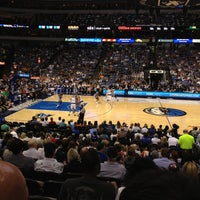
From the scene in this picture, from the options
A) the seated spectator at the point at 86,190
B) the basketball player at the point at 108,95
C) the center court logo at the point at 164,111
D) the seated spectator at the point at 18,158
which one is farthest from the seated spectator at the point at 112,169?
the basketball player at the point at 108,95

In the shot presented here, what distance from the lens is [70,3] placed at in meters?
42.5

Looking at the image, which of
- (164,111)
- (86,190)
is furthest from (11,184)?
(164,111)

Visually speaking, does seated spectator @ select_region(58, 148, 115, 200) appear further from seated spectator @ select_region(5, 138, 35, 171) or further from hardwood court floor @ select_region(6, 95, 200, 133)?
hardwood court floor @ select_region(6, 95, 200, 133)

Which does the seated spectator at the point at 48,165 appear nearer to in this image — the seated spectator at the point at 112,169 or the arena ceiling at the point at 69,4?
the seated spectator at the point at 112,169

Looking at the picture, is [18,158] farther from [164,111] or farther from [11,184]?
[164,111]

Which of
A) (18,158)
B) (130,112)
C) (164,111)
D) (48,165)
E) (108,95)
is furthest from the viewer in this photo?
(108,95)

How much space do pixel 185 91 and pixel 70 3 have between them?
68.7 feet

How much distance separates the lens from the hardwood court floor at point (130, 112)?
21.6 metres

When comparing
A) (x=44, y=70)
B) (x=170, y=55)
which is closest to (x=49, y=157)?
(x=44, y=70)

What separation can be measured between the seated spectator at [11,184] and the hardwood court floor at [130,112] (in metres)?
19.2

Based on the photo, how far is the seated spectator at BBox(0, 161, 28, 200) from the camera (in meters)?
1.04

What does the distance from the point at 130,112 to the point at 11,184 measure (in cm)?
2352

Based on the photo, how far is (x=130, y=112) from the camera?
24406 mm

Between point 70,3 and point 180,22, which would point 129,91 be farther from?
point 70,3
